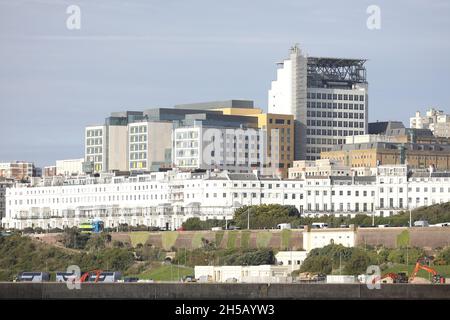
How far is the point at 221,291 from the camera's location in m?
102

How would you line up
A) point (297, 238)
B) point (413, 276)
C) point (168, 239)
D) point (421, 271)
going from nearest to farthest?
point (413, 276), point (421, 271), point (297, 238), point (168, 239)

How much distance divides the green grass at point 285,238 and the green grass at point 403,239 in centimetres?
912

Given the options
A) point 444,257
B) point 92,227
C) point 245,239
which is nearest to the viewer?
point 444,257

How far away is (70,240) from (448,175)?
44864mm

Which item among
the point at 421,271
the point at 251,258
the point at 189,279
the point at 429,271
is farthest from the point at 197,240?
the point at 429,271

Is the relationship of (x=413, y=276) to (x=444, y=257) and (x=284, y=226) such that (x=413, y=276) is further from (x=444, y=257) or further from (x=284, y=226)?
(x=284, y=226)

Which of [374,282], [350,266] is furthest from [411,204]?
[374,282]

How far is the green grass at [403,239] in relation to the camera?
13400 cm

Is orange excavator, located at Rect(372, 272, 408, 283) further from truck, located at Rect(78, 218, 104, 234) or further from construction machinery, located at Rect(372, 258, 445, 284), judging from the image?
truck, located at Rect(78, 218, 104, 234)

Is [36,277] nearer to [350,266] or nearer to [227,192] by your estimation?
[350,266]

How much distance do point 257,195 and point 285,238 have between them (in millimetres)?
38608

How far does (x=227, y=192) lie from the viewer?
179125mm

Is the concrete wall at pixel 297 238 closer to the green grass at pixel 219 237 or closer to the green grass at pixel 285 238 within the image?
the green grass at pixel 285 238

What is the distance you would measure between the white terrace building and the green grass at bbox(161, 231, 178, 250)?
19203 millimetres
